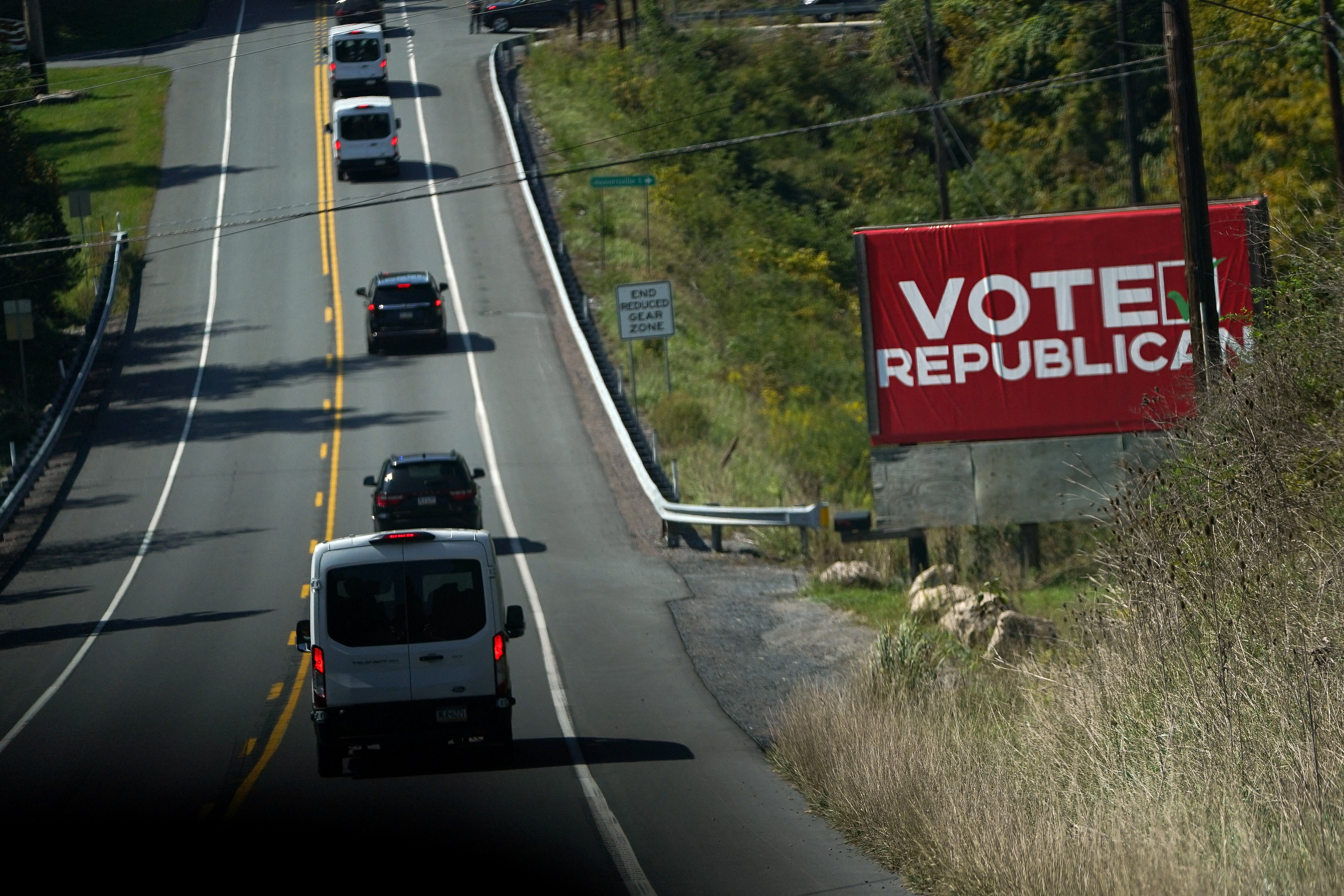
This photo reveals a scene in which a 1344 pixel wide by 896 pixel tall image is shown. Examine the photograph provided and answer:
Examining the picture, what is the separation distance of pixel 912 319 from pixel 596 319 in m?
20.2

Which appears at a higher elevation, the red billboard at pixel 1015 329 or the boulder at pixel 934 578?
the red billboard at pixel 1015 329

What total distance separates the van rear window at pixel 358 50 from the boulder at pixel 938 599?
1862 inches

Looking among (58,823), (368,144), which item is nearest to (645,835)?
(58,823)

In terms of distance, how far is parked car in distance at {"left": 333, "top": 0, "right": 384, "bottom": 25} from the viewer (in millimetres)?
67125

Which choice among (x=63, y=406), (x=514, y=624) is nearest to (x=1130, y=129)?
(x=63, y=406)

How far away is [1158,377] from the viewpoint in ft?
73.3

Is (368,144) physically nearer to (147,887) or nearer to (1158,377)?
(1158,377)

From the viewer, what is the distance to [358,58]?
59.7 m

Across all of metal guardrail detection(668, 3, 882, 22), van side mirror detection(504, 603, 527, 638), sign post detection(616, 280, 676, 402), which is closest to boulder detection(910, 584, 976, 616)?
van side mirror detection(504, 603, 527, 638)

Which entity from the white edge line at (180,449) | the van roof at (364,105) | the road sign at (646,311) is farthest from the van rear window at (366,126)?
the road sign at (646,311)

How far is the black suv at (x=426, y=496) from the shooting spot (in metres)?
24.0

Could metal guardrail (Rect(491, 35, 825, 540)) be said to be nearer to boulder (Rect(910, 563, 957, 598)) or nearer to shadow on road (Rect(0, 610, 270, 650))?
boulder (Rect(910, 563, 957, 598))

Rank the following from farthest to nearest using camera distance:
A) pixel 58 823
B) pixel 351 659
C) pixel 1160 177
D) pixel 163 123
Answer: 1. pixel 163 123
2. pixel 1160 177
3. pixel 351 659
4. pixel 58 823

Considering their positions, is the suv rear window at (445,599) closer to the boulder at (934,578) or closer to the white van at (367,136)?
the boulder at (934,578)
